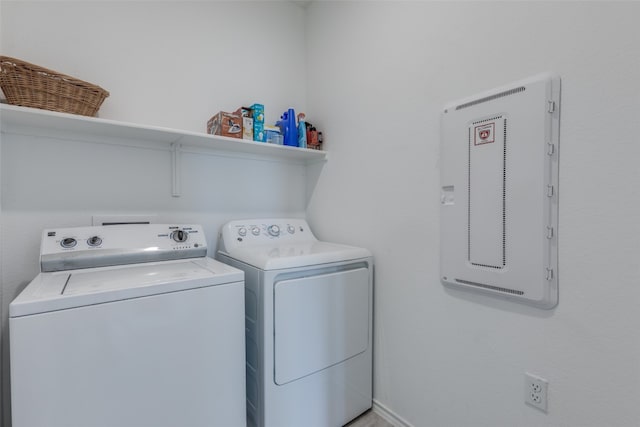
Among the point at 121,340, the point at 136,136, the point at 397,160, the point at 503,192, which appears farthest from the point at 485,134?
the point at 136,136

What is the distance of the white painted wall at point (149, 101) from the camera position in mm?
1423

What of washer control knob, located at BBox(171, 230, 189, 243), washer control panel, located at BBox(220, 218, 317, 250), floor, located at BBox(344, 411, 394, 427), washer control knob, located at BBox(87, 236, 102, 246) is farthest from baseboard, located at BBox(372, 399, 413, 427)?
washer control knob, located at BBox(87, 236, 102, 246)

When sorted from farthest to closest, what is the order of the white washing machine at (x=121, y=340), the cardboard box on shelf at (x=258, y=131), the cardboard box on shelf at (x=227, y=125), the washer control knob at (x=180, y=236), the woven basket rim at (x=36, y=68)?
the cardboard box on shelf at (x=258, y=131) → the cardboard box on shelf at (x=227, y=125) → the washer control knob at (x=180, y=236) → the woven basket rim at (x=36, y=68) → the white washing machine at (x=121, y=340)

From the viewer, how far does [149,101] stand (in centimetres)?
174

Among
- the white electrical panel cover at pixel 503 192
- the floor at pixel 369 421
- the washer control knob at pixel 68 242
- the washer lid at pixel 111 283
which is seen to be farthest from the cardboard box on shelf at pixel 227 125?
the floor at pixel 369 421

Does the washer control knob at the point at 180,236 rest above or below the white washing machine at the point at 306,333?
above

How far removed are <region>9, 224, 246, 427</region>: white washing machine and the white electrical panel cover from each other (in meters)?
1.04

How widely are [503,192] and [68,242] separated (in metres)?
1.94

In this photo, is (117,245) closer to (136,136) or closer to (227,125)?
(136,136)

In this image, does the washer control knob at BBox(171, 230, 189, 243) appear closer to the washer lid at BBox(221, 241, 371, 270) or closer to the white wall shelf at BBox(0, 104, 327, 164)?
the washer lid at BBox(221, 241, 371, 270)

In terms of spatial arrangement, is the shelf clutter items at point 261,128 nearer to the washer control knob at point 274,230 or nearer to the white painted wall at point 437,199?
the white painted wall at point 437,199

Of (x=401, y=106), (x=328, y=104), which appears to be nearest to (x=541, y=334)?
(x=401, y=106)

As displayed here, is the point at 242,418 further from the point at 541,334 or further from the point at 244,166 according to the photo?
the point at 244,166

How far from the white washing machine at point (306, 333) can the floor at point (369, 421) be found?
4 cm
